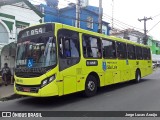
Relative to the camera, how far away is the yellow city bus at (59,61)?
8.66m

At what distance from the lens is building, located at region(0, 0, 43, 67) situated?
1820cm

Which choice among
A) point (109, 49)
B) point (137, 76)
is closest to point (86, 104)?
point (109, 49)

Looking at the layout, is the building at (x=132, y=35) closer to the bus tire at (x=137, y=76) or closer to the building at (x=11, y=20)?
the building at (x=11, y=20)

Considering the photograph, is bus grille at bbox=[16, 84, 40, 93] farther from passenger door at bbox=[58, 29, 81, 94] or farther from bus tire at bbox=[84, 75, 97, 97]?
bus tire at bbox=[84, 75, 97, 97]

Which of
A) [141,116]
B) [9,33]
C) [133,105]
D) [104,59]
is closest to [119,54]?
[104,59]

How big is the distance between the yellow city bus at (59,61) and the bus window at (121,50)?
62.5 inches

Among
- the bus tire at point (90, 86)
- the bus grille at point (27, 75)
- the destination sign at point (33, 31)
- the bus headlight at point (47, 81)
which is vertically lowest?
the bus tire at point (90, 86)

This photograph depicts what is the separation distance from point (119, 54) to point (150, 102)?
16.4 ft

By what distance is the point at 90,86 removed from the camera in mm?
10695

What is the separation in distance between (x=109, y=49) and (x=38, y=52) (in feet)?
16.0

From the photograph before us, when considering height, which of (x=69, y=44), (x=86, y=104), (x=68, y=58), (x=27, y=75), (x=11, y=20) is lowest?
(x=86, y=104)

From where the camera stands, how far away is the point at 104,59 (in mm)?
11992

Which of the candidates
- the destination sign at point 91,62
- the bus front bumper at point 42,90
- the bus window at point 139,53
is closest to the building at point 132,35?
the bus window at point 139,53

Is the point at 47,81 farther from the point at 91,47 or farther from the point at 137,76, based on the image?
the point at 137,76
